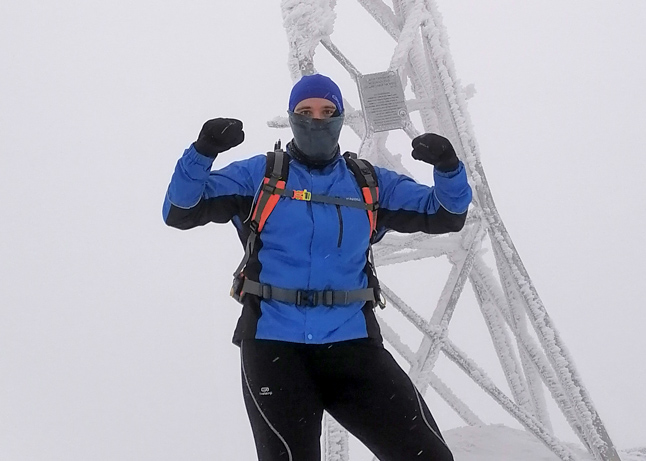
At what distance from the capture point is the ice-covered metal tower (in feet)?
15.1

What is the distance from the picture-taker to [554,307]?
28.9 meters

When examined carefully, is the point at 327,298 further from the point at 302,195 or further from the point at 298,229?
the point at 302,195

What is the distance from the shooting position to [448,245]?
5.12 meters

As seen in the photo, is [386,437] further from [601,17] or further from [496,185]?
[601,17]

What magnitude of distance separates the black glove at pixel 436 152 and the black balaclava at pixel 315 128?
1.46 ft

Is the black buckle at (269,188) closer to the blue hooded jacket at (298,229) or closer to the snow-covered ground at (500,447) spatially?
the blue hooded jacket at (298,229)

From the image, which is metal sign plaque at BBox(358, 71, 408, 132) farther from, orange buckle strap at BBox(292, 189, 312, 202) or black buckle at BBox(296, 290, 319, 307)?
black buckle at BBox(296, 290, 319, 307)

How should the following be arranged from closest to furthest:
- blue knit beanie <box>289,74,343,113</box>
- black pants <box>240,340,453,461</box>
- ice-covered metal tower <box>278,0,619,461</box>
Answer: black pants <box>240,340,453,461</box> → blue knit beanie <box>289,74,343,113</box> → ice-covered metal tower <box>278,0,619,461</box>

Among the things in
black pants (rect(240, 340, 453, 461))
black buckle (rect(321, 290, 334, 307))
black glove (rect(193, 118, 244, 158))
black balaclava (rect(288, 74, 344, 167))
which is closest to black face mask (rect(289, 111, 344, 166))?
black balaclava (rect(288, 74, 344, 167))

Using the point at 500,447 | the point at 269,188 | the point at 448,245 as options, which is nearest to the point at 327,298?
the point at 269,188

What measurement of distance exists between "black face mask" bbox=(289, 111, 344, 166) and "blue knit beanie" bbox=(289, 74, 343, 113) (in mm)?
106

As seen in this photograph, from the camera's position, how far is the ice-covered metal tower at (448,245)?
461cm

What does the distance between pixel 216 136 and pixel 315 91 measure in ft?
2.30

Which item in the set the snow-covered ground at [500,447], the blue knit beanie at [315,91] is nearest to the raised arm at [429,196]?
the blue knit beanie at [315,91]
